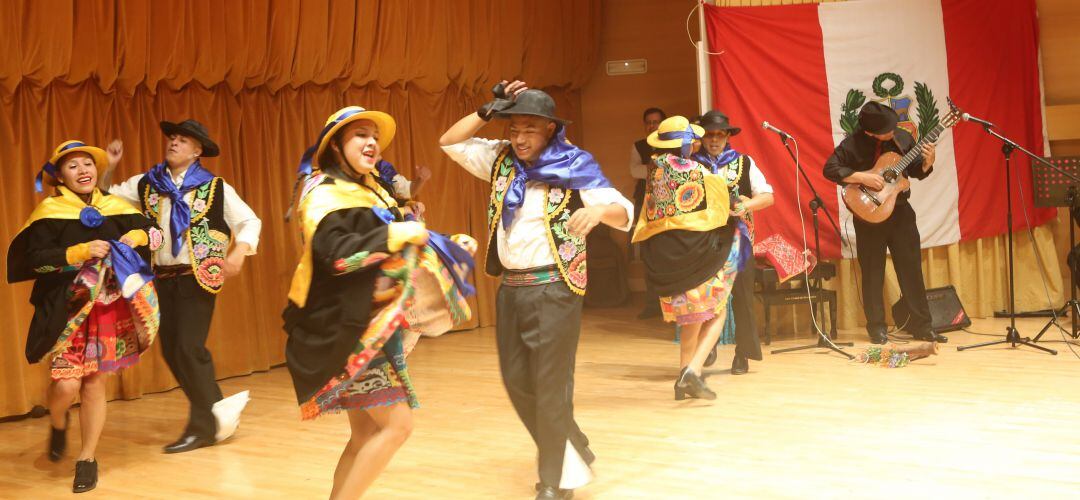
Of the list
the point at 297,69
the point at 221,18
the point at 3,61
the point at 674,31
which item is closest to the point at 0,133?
the point at 3,61

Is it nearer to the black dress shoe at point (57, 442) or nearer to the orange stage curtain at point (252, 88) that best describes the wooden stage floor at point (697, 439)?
the black dress shoe at point (57, 442)

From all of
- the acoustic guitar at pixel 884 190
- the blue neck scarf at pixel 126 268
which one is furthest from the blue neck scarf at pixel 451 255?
the acoustic guitar at pixel 884 190

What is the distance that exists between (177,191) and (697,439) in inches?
113

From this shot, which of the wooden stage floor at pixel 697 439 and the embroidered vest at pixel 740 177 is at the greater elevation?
the embroidered vest at pixel 740 177

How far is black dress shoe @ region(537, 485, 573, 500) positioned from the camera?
4.08 m

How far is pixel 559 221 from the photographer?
4070mm

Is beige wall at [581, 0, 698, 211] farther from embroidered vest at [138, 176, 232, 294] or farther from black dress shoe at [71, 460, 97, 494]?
black dress shoe at [71, 460, 97, 494]

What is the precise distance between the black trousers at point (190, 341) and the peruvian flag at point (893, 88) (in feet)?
14.5

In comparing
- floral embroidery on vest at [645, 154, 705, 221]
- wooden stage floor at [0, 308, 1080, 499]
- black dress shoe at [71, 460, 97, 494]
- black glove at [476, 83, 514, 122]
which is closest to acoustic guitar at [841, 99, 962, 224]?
wooden stage floor at [0, 308, 1080, 499]

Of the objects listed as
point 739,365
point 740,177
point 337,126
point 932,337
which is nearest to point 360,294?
point 337,126

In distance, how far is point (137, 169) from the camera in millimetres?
7059

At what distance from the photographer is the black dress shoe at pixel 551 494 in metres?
4.08

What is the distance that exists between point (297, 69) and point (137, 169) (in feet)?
4.90

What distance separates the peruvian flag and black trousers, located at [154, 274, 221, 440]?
175 inches
